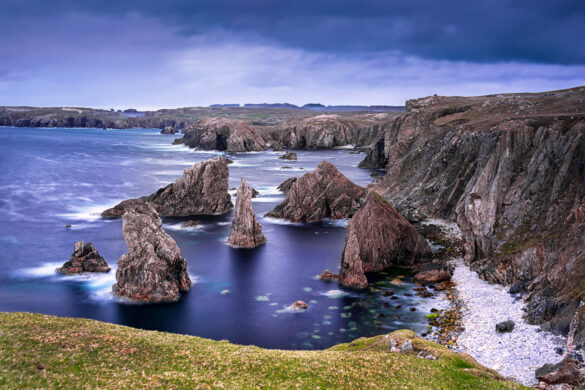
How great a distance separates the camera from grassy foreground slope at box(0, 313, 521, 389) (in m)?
31.1

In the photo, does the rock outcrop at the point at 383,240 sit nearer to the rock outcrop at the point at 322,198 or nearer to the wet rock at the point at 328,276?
the wet rock at the point at 328,276

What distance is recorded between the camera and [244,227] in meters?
91.8

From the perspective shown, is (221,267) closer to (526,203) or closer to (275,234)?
(275,234)

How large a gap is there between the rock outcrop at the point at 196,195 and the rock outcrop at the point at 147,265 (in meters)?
47.0

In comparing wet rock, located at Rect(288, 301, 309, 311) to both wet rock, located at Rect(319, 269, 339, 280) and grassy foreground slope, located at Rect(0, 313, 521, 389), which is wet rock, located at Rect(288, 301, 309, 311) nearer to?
wet rock, located at Rect(319, 269, 339, 280)

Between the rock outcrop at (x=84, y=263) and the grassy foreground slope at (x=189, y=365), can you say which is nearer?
the grassy foreground slope at (x=189, y=365)

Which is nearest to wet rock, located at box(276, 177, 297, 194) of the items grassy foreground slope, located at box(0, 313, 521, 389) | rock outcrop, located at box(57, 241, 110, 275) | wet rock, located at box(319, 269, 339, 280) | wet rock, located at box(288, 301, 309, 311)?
wet rock, located at box(319, 269, 339, 280)

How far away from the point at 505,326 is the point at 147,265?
1773 inches

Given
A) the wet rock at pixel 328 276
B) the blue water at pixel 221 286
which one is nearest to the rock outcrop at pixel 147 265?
the blue water at pixel 221 286

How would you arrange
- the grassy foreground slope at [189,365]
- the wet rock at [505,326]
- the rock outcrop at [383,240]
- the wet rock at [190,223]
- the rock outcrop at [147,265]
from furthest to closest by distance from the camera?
the wet rock at [190,223]
the rock outcrop at [383,240]
the rock outcrop at [147,265]
the wet rock at [505,326]
the grassy foreground slope at [189,365]

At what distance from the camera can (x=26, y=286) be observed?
233 ft

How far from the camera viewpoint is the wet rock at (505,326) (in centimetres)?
4881

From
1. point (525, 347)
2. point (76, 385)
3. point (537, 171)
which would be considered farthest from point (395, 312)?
point (76, 385)

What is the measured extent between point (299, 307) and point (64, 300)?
108ft
